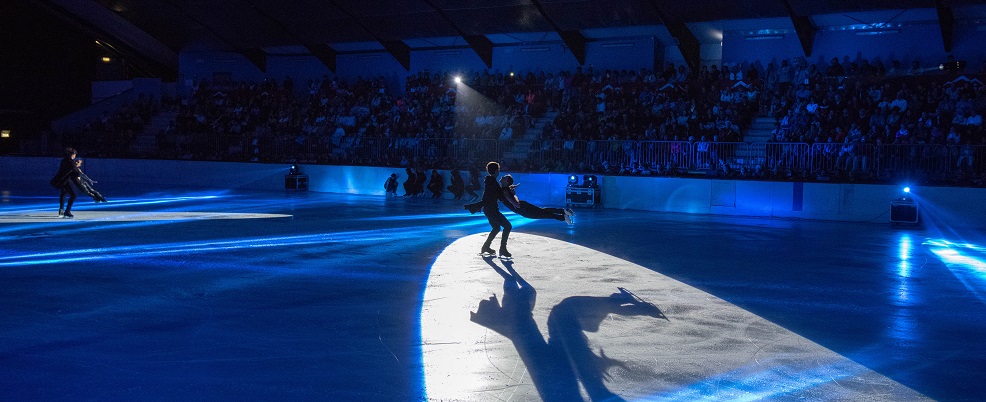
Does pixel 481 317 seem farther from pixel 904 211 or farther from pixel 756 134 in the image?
pixel 756 134

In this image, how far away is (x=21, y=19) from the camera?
131ft

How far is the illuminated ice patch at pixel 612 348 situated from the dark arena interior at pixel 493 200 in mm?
45

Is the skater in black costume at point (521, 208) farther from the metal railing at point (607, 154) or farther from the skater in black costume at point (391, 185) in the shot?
the skater in black costume at point (391, 185)

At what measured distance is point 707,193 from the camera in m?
23.3

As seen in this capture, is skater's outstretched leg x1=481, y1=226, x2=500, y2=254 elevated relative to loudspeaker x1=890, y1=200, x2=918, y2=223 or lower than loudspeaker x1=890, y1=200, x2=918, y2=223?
lower

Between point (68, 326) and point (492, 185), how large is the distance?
695 centimetres

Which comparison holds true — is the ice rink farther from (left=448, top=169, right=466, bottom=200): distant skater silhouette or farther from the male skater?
(left=448, top=169, right=466, bottom=200): distant skater silhouette

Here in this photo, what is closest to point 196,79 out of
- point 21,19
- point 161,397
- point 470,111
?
point 21,19

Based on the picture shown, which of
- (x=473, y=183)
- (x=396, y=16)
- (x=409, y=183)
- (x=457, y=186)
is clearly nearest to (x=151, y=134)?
(x=396, y=16)

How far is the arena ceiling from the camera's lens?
27422mm

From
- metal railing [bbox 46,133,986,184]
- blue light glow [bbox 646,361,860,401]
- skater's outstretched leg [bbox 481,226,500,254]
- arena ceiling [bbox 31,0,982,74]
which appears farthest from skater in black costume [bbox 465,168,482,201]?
blue light glow [bbox 646,361,860,401]

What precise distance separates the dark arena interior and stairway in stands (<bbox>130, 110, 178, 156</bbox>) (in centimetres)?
24

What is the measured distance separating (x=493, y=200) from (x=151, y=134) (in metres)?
30.0

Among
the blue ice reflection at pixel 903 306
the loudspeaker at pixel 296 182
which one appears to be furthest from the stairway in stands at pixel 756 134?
the loudspeaker at pixel 296 182
